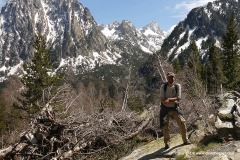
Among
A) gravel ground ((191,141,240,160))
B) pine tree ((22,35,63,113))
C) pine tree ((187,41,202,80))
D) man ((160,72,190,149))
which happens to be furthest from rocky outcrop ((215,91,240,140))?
pine tree ((22,35,63,113))

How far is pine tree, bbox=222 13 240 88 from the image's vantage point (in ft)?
166

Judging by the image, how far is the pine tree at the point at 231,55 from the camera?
50688 mm

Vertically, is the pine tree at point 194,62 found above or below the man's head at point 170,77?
above

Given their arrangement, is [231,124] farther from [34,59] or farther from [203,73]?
[203,73]

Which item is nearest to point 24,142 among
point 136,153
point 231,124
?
point 136,153

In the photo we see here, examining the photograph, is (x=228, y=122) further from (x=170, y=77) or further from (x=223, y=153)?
(x=170, y=77)

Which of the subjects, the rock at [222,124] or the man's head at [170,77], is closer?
the man's head at [170,77]

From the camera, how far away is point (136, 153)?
42.3ft

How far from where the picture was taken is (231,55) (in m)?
52.8

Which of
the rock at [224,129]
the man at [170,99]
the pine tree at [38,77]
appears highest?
the pine tree at [38,77]

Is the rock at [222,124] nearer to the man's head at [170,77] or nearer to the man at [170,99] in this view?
the man at [170,99]

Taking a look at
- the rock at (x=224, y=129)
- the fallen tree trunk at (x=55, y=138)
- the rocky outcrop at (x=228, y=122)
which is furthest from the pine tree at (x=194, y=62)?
the fallen tree trunk at (x=55, y=138)

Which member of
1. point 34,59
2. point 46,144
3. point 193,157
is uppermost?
point 34,59

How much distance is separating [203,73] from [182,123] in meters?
49.7
